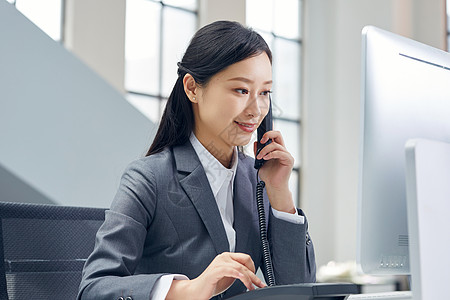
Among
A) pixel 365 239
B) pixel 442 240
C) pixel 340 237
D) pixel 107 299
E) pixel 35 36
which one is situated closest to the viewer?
pixel 442 240

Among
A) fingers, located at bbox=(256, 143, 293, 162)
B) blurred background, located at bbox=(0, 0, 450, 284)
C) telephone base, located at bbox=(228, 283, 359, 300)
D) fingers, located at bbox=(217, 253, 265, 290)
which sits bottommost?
telephone base, located at bbox=(228, 283, 359, 300)

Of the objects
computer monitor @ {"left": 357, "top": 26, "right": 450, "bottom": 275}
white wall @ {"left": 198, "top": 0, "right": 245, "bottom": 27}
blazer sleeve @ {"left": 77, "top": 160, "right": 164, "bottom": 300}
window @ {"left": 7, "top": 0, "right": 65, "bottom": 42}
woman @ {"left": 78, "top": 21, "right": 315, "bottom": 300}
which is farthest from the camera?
white wall @ {"left": 198, "top": 0, "right": 245, "bottom": 27}

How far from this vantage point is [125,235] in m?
1.19

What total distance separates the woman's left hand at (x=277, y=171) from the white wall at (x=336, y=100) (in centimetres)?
451

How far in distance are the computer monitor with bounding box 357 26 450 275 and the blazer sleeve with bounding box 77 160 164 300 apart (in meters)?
0.37

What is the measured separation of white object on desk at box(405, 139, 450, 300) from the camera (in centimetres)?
73

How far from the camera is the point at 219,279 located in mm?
1022

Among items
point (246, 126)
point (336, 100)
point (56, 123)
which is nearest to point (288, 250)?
point (246, 126)

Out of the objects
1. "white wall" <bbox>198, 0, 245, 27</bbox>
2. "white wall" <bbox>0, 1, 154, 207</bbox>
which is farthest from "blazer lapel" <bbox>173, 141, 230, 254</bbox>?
"white wall" <bbox>198, 0, 245, 27</bbox>

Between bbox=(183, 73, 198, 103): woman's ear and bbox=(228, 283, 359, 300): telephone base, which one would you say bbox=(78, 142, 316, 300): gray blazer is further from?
bbox=(228, 283, 359, 300): telephone base

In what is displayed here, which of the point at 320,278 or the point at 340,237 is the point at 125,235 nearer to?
the point at 320,278

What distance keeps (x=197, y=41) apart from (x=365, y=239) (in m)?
0.65

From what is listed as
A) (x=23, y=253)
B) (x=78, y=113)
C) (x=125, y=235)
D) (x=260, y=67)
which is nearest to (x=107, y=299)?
(x=125, y=235)

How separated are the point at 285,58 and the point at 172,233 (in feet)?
16.7
